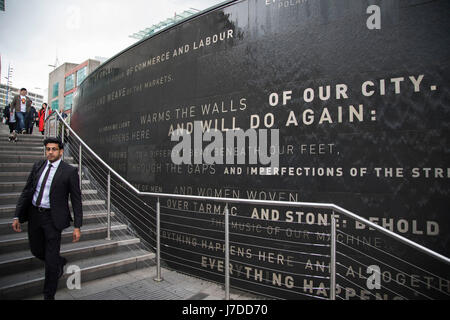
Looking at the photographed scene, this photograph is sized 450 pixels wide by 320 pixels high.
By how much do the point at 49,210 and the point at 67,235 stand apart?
137 cm

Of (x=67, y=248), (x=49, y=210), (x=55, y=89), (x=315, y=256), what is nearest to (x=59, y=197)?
(x=49, y=210)

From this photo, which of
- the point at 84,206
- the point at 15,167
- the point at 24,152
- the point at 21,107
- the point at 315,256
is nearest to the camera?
the point at 315,256

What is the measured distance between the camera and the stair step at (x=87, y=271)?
9.10 feet

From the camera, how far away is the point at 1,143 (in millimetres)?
6211

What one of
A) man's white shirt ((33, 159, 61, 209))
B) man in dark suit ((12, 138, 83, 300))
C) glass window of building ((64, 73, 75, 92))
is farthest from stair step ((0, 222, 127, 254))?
glass window of building ((64, 73, 75, 92))

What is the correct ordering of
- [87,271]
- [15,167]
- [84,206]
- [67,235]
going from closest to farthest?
[87,271] < [67,235] < [84,206] < [15,167]

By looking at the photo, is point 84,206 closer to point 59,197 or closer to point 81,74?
point 59,197

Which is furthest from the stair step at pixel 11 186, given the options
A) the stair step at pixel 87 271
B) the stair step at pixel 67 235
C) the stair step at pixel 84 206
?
the stair step at pixel 87 271

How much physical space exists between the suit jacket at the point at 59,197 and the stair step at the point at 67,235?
0.89 meters

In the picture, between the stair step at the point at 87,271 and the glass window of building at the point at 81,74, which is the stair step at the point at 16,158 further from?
the glass window of building at the point at 81,74

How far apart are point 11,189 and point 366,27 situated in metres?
5.41

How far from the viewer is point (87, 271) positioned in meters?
3.29
